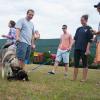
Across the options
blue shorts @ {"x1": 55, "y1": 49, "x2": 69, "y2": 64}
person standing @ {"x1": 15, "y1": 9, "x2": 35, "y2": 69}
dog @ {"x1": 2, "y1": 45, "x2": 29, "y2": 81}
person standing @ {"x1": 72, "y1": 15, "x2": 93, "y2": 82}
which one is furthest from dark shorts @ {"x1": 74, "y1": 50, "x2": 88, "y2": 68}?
blue shorts @ {"x1": 55, "y1": 49, "x2": 69, "y2": 64}

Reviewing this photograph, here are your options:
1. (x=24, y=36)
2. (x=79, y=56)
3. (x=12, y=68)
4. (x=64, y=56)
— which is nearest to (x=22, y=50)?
(x=24, y=36)

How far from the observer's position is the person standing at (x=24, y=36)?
1130 centimetres

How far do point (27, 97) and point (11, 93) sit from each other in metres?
0.49

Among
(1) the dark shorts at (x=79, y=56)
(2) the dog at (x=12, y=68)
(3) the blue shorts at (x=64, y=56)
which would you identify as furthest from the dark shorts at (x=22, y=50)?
(3) the blue shorts at (x=64, y=56)

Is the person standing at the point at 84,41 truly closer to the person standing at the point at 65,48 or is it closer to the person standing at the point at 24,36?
the person standing at the point at 24,36

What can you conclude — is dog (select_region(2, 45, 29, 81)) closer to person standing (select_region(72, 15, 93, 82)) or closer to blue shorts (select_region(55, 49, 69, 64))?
person standing (select_region(72, 15, 93, 82))

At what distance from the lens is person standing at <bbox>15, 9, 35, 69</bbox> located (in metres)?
11.3

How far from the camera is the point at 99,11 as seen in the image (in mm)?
10164

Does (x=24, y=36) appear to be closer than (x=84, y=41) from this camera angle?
Yes

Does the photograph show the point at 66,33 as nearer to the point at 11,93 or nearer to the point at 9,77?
the point at 9,77

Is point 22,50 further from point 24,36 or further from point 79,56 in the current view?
point 79,56

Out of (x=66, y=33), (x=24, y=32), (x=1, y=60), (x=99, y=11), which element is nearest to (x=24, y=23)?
(x=24, y=32)

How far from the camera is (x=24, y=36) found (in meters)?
Answer: 11.4

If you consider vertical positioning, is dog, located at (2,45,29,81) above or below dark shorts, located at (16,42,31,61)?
below
